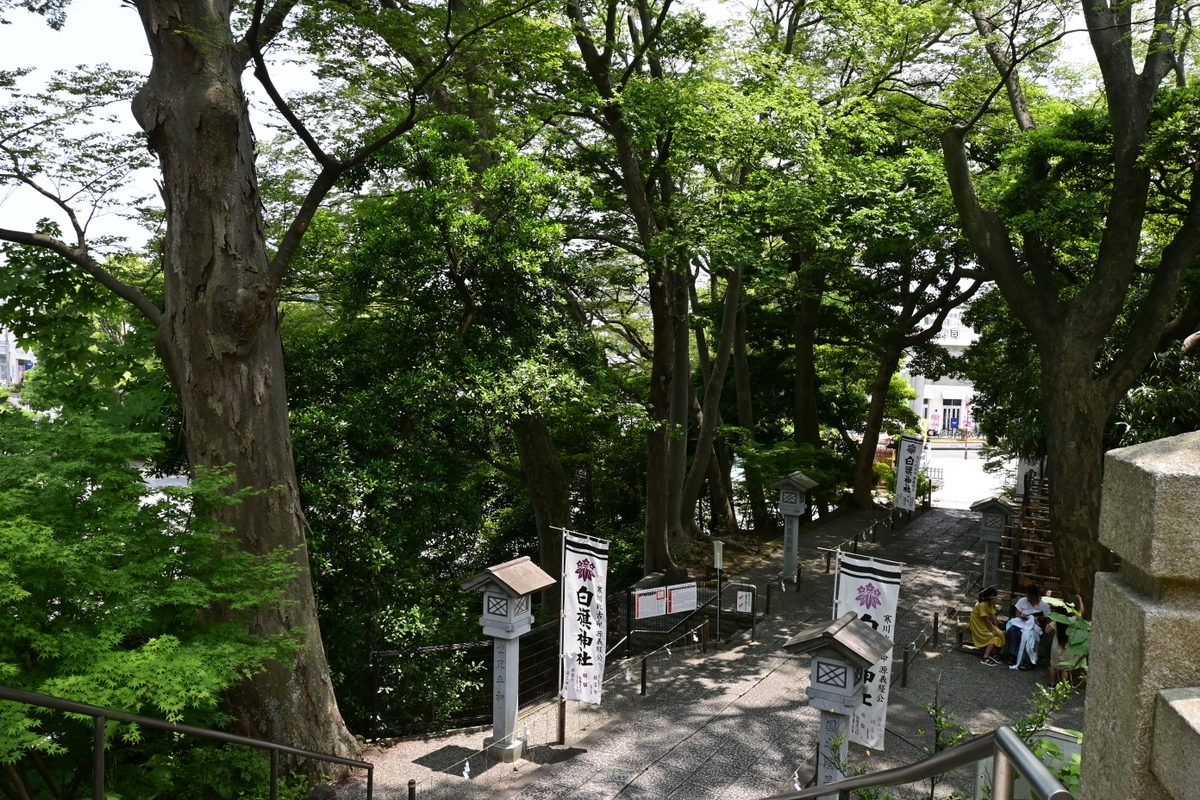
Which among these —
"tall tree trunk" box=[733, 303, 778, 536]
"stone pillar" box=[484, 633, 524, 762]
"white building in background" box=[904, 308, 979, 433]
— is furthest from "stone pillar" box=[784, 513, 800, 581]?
"white building in background" box=[904, 308, 979, 433]

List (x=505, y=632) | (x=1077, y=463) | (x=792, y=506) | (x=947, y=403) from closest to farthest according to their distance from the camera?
(x=505, y=632), (x=1077, y=463), (x=792, y=506), (x=947, y=403)

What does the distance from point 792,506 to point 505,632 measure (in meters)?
9.38

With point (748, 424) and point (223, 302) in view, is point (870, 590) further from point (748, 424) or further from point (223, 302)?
point (748, 424)

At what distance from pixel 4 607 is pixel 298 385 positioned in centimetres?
692

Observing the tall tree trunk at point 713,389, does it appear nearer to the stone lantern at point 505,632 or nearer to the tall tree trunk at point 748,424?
the tall tree trunk at point 748,424

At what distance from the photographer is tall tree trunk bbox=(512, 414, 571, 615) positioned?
16219 mm

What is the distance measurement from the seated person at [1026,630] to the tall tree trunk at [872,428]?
10967mm

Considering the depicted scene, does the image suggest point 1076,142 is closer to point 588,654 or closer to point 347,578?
point 588,654

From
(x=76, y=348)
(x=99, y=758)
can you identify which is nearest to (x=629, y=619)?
(x=76, y=348)

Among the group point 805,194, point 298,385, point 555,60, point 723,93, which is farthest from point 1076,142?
point 298,385

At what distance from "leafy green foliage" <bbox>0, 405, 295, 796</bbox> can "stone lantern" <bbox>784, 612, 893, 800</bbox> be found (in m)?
4.84

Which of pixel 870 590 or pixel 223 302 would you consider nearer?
pixel 223 302

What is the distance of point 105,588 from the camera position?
618cm

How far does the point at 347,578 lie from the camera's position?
38.2ft
